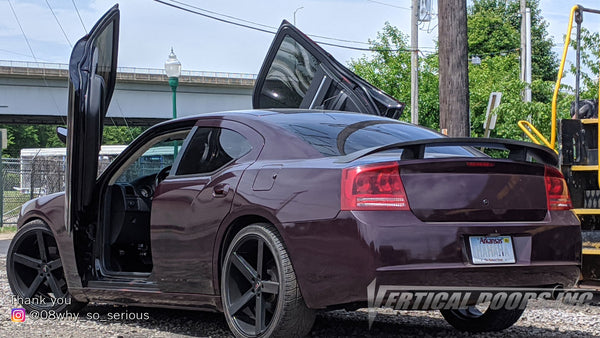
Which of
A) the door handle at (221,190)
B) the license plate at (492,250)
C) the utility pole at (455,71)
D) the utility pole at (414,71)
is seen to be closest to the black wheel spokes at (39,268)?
the door handle at (221,190)

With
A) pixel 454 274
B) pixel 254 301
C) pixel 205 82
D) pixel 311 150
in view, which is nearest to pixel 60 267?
pixel 254 301

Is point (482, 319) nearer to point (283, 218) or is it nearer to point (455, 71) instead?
point (283, 218)

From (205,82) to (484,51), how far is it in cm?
2280

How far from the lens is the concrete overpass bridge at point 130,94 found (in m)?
46.5

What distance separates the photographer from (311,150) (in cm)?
517

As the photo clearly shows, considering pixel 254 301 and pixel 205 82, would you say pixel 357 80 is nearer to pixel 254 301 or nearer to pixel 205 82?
pixel 254 301

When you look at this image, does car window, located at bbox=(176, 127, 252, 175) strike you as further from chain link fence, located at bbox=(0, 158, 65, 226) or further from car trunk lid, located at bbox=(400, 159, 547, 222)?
chain link fence, located at bbox=(0, 158, 65, 226)

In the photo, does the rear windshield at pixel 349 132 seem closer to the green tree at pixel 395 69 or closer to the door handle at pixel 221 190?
the door handle at pixel 221 190

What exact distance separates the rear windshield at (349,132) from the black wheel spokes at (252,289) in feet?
2.41

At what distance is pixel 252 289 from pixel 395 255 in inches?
41.7

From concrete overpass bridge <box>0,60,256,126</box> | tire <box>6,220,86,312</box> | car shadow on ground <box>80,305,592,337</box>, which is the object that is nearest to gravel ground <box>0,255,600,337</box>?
car shadow on ground <box>80,305,592,337</box>

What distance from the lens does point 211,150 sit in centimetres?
589

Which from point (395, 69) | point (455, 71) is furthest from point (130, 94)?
point (455, 71)

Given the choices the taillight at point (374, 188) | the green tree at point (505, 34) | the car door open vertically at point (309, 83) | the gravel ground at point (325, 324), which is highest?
the green tree at point (505, 34)
